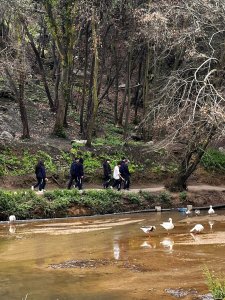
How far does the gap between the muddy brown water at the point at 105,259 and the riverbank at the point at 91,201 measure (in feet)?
3.07

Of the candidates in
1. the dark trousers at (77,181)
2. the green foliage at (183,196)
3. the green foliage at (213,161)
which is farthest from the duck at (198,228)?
the green foliage at (213,161)

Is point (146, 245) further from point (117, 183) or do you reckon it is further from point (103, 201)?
point (117, 183)

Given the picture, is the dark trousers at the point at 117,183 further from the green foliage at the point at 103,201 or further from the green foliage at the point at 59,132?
the green foliage at the point at 59,132

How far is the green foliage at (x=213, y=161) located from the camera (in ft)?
120

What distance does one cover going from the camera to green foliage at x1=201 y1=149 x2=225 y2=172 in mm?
36656

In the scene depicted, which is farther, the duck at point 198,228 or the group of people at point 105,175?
the group of people at point 105,175

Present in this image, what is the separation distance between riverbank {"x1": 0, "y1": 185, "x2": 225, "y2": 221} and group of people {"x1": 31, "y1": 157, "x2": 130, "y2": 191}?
145cm

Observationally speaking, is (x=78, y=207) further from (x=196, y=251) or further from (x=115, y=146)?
(x=115, y=146)

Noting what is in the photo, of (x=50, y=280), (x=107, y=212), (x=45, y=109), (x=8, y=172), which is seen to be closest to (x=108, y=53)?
(x=45, y=109)

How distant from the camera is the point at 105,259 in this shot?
→ 15781 mm

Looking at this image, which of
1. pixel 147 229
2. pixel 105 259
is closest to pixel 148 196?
pixel 147 229

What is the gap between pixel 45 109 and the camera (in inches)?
1677

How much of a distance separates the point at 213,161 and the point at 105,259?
22.5m

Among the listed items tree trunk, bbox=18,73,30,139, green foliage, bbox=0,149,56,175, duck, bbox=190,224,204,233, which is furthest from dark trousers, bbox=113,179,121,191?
duck, bbox=190,224,204,233
